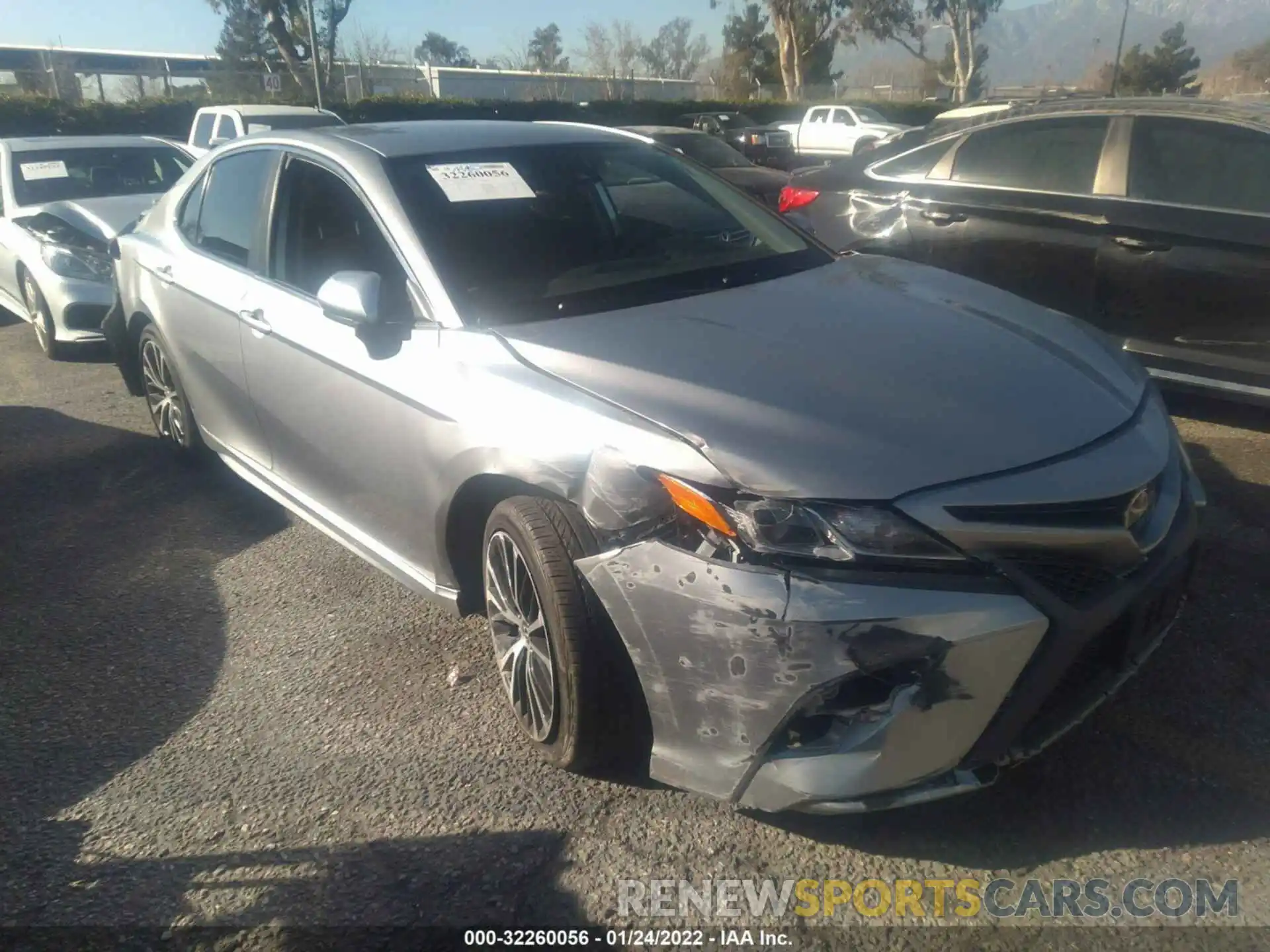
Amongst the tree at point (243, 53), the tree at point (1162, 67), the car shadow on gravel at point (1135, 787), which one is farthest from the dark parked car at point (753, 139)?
the tree at point (1162, 67)

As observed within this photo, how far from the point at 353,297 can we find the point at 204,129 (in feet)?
50.0

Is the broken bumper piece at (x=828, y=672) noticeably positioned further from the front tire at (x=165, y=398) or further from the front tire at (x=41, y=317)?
the front tire at (x=41, y=317)

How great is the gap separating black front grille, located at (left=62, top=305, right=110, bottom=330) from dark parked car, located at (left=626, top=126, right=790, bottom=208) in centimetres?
898

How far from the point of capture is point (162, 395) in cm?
518

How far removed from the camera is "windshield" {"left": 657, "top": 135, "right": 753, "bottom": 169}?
15531mm

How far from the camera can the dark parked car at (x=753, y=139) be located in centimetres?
2591

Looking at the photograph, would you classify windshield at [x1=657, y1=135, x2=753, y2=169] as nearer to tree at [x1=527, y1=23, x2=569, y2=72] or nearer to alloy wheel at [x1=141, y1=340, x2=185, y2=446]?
alloy wheel at [x1=141, y1=340, x2=185, y2=446]

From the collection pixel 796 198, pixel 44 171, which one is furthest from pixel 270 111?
pixel 796 198

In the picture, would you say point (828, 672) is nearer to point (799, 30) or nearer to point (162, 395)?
point (162, 395)

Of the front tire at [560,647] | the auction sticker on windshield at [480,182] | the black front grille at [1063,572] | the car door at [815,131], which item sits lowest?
the car door at [815,131]

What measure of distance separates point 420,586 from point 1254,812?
2327mm

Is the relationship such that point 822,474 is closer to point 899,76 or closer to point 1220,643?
point 1220,643

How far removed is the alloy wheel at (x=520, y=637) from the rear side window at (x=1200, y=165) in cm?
401

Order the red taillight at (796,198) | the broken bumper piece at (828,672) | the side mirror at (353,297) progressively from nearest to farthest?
the broken bumper piece at (828,672), the side mirror at (353,297), the red taillight at (796,198)
